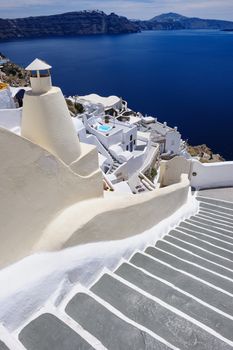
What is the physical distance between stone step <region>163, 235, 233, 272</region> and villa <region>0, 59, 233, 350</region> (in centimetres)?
5

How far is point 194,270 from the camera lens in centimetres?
618

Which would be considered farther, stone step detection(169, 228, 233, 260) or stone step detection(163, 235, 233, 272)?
stone step detection(169, 228, 233, 260)

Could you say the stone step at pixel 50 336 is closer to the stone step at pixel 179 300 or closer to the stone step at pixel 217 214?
the stone step at pixel 179 300

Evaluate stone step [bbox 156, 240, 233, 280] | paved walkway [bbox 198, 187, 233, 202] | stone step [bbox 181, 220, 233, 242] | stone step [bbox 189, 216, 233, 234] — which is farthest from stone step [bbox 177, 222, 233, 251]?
paved walkway [bbox 198, 187, 233, 202]

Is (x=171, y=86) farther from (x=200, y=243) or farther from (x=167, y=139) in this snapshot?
(x=200, y=243)

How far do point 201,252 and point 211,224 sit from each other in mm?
2811

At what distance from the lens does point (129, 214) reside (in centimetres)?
680

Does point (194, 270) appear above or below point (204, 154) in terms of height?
above

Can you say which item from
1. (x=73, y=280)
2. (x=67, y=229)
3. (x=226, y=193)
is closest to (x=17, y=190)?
(x=67, y=229)

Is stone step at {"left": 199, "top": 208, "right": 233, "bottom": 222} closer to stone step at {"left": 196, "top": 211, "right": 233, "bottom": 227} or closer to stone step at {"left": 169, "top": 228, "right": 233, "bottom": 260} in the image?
stone step at {"left": 196, "top": 211, "right": 233, "bottom": 227}

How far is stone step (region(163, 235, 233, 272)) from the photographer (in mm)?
6817

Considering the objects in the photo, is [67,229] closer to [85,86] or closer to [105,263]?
[105,263]

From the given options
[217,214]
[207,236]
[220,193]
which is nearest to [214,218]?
[217,214]

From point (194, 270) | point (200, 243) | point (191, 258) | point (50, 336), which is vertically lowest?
point (200, 243)
